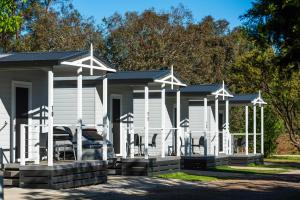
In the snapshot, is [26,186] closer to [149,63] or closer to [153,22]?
[149,63]

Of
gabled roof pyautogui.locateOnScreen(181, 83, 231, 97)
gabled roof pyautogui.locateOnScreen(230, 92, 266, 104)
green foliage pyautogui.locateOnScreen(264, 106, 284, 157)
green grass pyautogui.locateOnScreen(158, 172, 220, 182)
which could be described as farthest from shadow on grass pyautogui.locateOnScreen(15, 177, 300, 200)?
green foliage pyautogui.locateOnScreen(264, 106, 284, 157)

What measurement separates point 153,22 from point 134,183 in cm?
2871

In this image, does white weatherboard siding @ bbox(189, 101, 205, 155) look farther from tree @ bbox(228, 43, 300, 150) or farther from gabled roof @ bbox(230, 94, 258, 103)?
tree @ bbox(228, 43, 300, 150)

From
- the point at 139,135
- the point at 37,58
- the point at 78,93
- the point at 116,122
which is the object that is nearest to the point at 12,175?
the point at 78,93

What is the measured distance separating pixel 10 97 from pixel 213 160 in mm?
11029

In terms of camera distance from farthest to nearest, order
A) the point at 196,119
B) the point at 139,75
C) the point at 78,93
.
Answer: the point at 196,119, the point at 139,75, the point at 78,93

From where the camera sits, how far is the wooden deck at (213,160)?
2562 cm

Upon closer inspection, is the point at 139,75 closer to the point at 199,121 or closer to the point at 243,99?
the point at 199,121

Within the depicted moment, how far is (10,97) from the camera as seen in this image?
17531 millimetres

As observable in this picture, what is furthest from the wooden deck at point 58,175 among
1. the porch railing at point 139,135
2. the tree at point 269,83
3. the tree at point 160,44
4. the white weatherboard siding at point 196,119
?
the tree at point 160,44

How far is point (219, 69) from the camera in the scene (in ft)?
171

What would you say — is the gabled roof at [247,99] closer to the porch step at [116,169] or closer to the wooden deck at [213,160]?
the wooden deck at [213,160]

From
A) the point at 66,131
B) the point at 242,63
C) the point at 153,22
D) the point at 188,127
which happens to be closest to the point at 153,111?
the point at 188,127

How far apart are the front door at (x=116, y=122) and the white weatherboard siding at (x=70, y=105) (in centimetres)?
130
